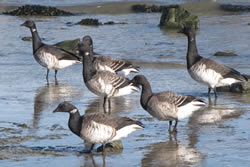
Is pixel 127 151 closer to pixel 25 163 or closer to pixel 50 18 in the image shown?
pixel 25 163

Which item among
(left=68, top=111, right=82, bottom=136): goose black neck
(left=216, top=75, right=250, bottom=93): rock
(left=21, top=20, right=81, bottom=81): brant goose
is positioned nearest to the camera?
(left=68, top=111, right=82, bottom=136): goose black neck

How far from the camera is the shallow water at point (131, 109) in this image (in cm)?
870

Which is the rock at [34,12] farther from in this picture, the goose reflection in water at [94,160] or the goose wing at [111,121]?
the goose reflection in water at [94,160]

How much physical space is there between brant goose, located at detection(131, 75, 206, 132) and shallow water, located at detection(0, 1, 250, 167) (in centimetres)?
36

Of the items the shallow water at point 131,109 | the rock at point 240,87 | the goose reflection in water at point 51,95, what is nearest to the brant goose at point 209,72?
the rock at point 240,87

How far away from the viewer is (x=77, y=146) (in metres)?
9.32

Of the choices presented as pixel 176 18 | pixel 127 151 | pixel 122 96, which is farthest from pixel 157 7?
pixel 127 151

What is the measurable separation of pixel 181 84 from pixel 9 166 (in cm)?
766

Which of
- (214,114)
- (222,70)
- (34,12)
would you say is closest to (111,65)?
(222,70)

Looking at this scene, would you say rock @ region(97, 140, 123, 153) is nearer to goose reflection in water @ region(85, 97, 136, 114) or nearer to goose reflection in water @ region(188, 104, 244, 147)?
goose reflection in water @ region(188, 104, 244, 147)

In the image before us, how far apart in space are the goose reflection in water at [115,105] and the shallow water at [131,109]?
0.07 ft

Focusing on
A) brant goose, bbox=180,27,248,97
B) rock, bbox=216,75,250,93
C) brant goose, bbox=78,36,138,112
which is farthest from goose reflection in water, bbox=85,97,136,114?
rock, bbox=216,75,250,93

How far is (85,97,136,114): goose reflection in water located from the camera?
12281 mm

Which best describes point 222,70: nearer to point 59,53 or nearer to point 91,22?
point 59,53
